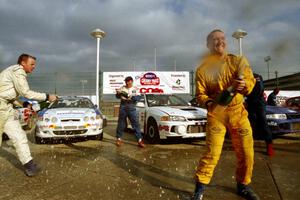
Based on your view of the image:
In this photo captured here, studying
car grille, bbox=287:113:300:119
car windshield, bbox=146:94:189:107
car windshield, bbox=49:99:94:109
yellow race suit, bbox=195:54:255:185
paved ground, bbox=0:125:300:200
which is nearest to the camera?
yellow race suit, bbox=195:54:255:185

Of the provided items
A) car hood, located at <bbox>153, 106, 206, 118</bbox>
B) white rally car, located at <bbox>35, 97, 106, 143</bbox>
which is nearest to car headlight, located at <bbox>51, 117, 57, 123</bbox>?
white rally car, located at <bbox>35, 97, 106, 143</bbox>

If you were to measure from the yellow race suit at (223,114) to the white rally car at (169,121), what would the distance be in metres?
3.34

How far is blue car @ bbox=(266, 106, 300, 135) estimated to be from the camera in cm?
663

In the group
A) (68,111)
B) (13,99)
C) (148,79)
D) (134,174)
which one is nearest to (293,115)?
(134,174)

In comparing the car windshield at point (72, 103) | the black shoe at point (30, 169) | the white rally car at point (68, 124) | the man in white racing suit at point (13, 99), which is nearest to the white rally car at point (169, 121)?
the white rally car at point (68, 124)

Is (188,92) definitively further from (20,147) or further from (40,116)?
(20,147)

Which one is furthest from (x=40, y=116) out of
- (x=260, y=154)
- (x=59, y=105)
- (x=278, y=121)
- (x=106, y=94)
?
(x=106, y=94)

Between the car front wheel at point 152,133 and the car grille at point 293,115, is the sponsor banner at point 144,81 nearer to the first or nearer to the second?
the car front wheel at point 152,133

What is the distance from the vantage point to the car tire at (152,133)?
6.91 m

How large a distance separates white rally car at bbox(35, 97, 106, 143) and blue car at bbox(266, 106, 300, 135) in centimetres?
428

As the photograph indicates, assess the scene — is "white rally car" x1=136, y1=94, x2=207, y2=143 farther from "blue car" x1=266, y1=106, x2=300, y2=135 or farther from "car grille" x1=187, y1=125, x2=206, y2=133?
"blue car" x1=266, y1=106, x2=300, y2=135

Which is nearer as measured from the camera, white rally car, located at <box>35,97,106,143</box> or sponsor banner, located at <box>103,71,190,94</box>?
white rally car, located at <box>35,97,106,143</box>

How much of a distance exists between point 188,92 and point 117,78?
4598mm

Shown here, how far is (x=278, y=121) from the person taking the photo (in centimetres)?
665
